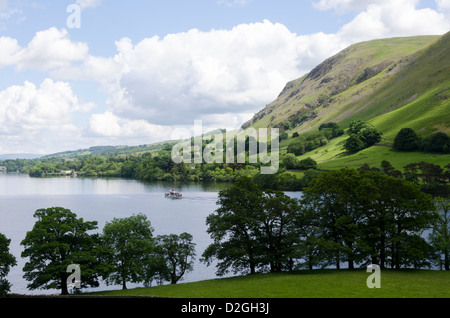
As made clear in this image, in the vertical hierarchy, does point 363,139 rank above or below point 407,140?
above

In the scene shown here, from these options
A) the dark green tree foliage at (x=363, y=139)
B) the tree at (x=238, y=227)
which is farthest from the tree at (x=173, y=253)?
the dark green tree foliage at (x=363, y=139)

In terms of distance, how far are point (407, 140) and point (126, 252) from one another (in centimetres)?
15736

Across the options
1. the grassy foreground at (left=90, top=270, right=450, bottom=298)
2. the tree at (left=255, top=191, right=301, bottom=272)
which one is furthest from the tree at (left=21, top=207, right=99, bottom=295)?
the tree at (left=255, top=191, right=301, bottom=272)

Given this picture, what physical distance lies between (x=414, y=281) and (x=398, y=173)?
351 ft

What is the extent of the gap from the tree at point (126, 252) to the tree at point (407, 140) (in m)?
153

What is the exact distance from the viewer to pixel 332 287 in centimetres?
3189

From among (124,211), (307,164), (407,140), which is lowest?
(124,211)

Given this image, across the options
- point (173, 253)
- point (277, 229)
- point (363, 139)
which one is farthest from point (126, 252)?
point (363, 139)

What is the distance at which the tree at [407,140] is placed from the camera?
164 metres

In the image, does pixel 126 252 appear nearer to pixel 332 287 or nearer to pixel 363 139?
pixel 332 287

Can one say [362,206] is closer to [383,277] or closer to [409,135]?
[383,277]

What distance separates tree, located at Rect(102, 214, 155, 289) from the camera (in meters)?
45.0

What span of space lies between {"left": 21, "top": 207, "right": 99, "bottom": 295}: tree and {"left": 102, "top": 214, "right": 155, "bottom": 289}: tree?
2.44 m

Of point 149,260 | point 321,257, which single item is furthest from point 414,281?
point 149,260
